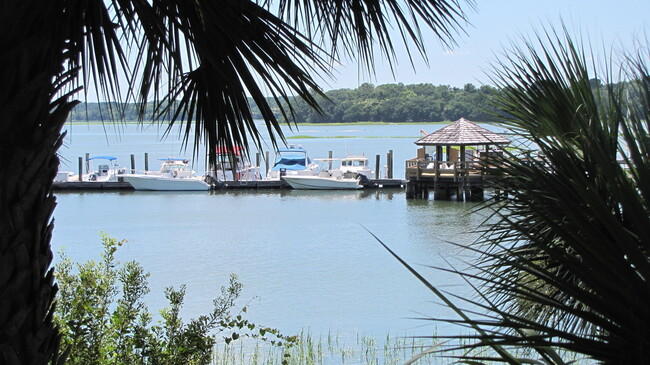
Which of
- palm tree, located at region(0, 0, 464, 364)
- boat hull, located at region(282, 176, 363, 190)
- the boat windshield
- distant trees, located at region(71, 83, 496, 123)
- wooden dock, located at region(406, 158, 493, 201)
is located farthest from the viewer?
the boat windshield

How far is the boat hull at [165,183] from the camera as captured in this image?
4491 centimetres

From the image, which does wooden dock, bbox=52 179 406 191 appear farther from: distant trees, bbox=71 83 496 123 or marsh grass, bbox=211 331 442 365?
marsh grass, bbox=211 331 442 365

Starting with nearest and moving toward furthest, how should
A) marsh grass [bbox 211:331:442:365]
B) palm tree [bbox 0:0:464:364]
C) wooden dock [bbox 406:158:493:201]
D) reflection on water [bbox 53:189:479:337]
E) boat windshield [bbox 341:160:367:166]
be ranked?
1. palm tree [bbox 0:0:464:364]
2. marsh grass [bbox 211:331:442:365]
3. reflection on water [bbox 53:189:479:337]
4. wooden dock [bbox 406:158:493:201]
5. boat windshield [bbox 341:160:367:166]

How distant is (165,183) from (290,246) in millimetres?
20893

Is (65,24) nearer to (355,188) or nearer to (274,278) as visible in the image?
(274,278)

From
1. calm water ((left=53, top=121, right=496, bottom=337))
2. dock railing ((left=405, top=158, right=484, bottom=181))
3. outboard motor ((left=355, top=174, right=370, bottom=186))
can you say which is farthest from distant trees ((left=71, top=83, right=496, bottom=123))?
calm water ((left=53, top=121, right=496, bottom=337))

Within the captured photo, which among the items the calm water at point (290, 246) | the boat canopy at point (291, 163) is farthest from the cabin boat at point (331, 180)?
the boat canopy at point (291, 163)

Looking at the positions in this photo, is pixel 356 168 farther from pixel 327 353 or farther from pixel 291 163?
pixel 327 353

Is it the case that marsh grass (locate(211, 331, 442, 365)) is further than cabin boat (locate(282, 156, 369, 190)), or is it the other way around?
cabin boat (locate(282, 156, 369, 190))

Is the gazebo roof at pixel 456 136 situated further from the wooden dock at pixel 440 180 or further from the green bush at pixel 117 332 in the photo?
the green bush at pixel 117 332

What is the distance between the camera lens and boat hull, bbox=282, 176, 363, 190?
4456cm

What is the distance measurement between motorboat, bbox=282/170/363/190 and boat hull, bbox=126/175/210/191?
5108 millimetres

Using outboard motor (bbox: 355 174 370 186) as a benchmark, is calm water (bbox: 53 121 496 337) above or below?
below

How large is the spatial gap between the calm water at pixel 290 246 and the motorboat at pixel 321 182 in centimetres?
100
